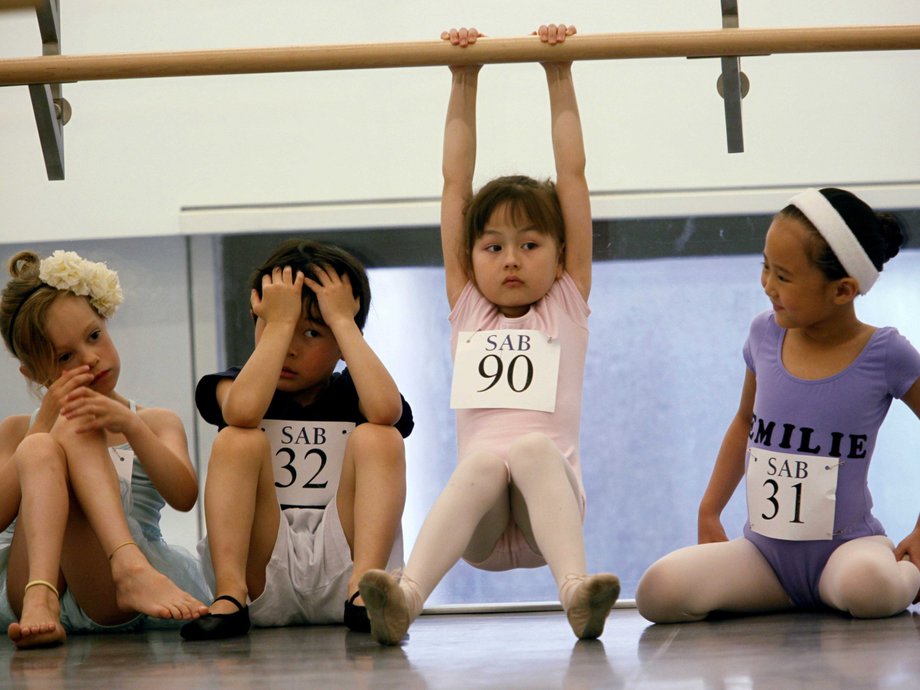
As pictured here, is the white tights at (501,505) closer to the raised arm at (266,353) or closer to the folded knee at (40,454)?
the raised arm at (266,353)

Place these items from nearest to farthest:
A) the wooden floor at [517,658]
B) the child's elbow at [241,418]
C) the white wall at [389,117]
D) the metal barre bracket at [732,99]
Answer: the wooden floor at [517,658] → the child's elbow at [241,418] → the metal barre bracket at [732,99] → the white wall at [389,117]

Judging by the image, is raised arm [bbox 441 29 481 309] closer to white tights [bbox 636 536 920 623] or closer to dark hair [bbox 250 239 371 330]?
dark hair [bbox 250 239 371 330]

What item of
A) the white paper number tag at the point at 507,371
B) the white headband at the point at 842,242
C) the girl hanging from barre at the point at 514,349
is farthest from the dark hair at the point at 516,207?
the white headband at the point at 842,242

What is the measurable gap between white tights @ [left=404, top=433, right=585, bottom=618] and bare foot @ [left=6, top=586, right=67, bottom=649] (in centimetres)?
52

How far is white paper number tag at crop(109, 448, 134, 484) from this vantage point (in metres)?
1.92

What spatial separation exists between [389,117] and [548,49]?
20.0 inches

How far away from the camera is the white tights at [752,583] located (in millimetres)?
1613

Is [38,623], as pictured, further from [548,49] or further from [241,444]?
[548,49]

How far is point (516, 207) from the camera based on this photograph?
187cm

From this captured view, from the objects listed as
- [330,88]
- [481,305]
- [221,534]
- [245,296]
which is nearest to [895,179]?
[481,305]

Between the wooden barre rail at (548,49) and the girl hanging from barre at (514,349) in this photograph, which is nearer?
the girl hanging from barre at (514,349)

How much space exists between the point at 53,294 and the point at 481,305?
706mm

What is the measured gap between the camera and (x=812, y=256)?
1738mm

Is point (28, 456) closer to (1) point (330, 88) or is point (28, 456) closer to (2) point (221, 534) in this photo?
(2) point (221, 534)
